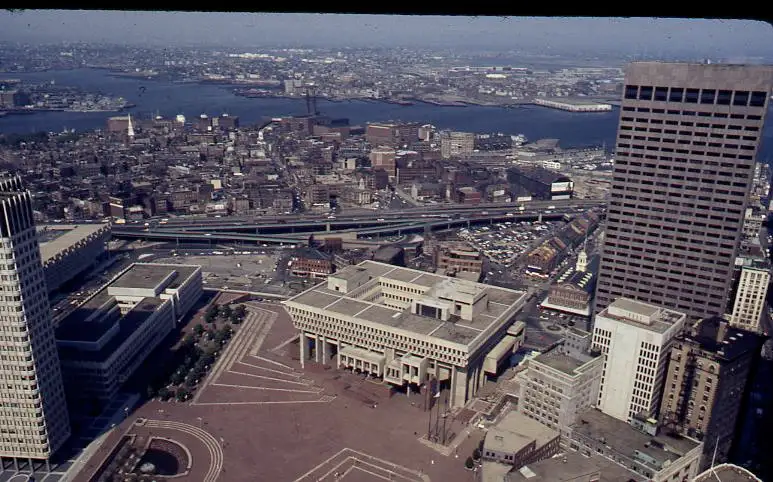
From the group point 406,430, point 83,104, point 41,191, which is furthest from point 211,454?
point 83,104

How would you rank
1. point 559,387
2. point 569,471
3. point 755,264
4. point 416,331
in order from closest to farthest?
point 569,471 < point 559,387 < point 416,331 < point 755,264

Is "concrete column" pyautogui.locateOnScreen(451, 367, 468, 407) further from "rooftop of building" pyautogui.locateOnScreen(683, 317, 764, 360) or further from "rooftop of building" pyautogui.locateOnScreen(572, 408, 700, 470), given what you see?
"rooftop of building" pyautogui.locateOnScreen(683, 317, 764, 360)

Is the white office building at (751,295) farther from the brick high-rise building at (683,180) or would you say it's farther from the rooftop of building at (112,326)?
the rooftop of building at (112,326)

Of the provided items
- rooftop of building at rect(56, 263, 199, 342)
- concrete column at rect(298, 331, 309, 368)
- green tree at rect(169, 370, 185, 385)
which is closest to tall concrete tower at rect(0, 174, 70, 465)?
rooftop of building at rect(56, 263, 199, 342)

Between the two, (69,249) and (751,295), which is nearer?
(751,295)

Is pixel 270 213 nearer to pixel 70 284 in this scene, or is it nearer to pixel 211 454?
pixel 70 284

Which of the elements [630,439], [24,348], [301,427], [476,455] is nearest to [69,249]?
[24,348]

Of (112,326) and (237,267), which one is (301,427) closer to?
(112,326)
